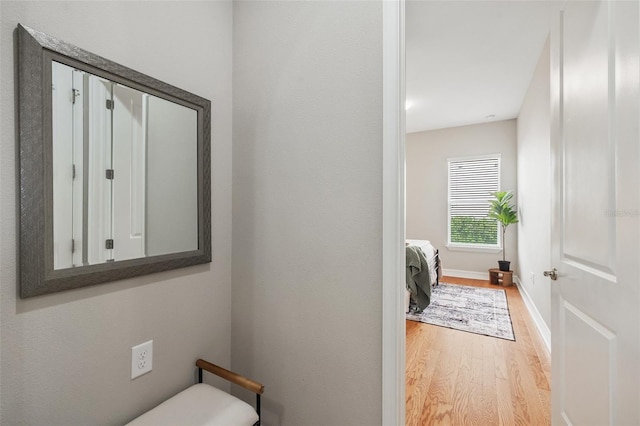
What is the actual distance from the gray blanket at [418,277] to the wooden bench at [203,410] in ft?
7.74

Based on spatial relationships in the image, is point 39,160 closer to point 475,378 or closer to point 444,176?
point 475,378

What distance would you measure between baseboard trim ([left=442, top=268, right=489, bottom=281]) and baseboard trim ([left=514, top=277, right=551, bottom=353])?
32.2 inches

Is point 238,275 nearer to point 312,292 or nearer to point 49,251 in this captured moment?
point 312,292

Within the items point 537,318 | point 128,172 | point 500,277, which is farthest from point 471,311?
point 128,172

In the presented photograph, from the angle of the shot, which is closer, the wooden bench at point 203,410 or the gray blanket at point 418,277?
the wooden bench at point 203,410

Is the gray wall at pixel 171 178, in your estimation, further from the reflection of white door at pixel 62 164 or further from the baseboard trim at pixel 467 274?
the baseboard trim at pixel 467 274

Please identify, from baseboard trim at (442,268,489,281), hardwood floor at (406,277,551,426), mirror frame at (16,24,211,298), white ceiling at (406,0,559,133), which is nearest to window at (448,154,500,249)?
baseboard trim at (442,268,489,281)

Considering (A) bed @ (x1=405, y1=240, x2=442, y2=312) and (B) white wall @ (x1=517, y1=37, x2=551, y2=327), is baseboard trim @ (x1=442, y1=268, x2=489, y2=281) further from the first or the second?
(A) bed @ (x1=405, y1=240, x2=442, y2=312)

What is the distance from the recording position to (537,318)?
3053 mm

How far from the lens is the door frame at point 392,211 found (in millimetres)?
1081

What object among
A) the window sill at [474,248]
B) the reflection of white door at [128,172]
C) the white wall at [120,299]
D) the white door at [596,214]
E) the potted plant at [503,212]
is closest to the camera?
the white wall at [120,299]

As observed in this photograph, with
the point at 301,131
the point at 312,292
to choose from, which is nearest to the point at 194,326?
the point at 312,292

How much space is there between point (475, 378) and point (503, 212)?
131 inches

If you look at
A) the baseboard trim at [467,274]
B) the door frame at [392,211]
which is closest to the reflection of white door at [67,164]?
the door frame at [392,211]
